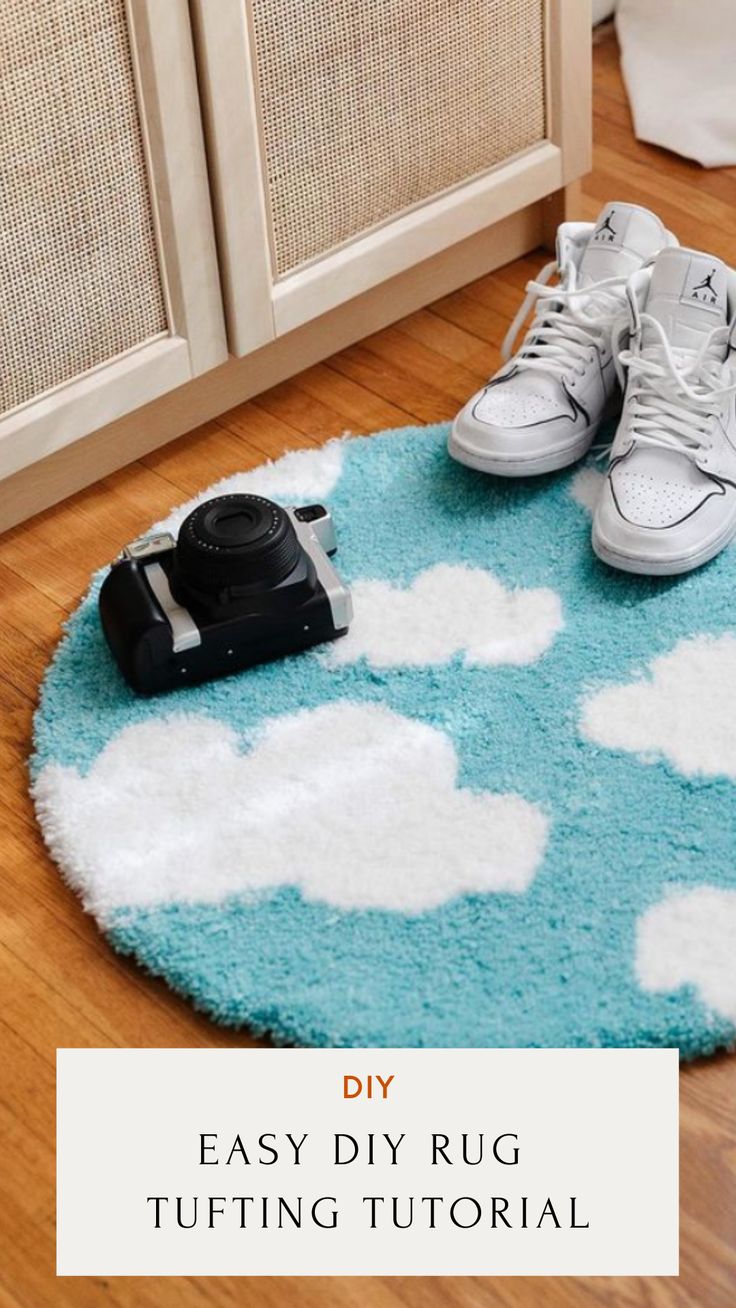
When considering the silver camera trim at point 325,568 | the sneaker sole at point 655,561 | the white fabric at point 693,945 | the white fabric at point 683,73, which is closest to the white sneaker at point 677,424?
the sneaker sole at point 655,561

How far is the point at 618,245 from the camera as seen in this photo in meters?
1.71

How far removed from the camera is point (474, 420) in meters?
1.64

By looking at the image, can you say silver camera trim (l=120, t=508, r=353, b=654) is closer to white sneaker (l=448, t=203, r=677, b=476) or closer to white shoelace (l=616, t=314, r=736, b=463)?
white sneaker (l=448, t=203, r=677, b=476)

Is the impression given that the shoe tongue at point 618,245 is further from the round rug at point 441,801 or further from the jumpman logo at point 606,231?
the round rug at point 441,801

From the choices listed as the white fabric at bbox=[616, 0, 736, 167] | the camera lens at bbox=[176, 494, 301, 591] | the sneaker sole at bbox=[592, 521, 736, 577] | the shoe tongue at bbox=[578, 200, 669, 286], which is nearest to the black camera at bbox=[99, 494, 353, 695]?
the camera lens at bbox=[176, 494, 301, 591]

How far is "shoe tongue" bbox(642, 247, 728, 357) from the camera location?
5.24ft

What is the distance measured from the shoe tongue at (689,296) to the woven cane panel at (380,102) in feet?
0.94

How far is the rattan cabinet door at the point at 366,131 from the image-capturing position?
1579mm

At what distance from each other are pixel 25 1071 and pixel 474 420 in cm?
73

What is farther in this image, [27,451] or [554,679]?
[27,451]

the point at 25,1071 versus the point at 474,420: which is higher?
the point at 474,420

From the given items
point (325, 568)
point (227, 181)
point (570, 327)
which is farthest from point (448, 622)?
point (227, 181)

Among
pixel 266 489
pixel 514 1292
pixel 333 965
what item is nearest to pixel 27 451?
pixel 266 489

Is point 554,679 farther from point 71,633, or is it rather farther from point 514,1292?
point 514,1292
